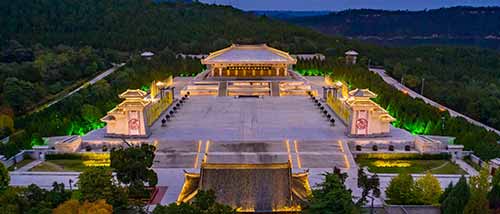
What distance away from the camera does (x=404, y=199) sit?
1894 centimetres

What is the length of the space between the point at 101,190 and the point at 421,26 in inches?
5228

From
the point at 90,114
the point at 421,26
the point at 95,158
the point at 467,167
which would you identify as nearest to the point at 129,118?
the point at 95,158

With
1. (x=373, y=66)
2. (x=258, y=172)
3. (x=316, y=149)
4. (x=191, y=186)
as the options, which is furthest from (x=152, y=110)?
(x=373, y=66)

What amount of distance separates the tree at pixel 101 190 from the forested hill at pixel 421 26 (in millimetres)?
117526

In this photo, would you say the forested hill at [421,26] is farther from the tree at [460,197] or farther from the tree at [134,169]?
the tree at [134,169]

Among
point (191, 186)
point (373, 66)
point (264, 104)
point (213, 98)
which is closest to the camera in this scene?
point (191, 186)

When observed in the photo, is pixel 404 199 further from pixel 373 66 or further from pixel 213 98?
pixel 373 66

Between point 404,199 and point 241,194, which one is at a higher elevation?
point 241,194

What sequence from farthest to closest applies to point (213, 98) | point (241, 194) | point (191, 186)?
1. point (213, 98)
2. point (191, 186)
3. point (241, 194)

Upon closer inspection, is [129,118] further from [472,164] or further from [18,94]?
[472,164]

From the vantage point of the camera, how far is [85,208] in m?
15.1

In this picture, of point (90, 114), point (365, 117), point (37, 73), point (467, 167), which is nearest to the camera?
point (467, 167)

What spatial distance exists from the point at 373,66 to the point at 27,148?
4189 cm

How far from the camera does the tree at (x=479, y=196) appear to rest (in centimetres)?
1600
